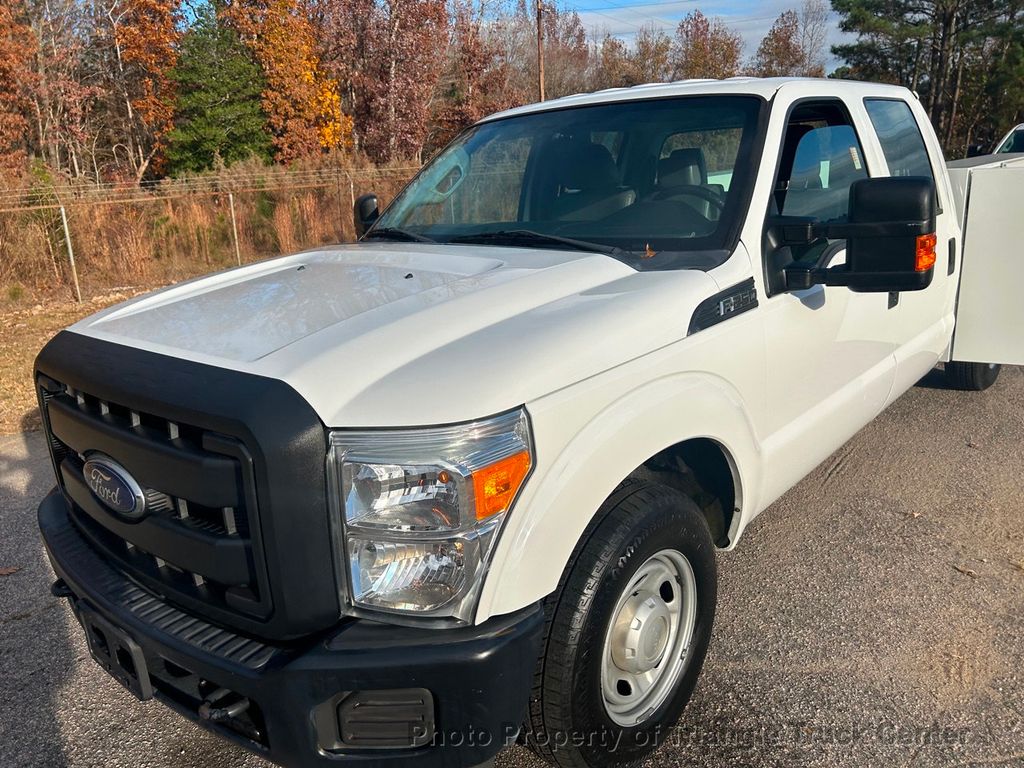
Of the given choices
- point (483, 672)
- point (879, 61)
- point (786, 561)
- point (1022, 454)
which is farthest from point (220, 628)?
point (879, 61)

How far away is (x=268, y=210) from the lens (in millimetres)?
15367

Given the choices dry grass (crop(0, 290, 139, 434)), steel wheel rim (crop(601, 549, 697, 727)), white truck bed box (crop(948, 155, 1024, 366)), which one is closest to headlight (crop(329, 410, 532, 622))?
steel wheel rim (crop(601, 549, 697, 727))

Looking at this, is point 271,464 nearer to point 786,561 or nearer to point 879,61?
point 786,561

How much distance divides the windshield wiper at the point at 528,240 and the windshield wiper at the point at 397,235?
18 centimetres

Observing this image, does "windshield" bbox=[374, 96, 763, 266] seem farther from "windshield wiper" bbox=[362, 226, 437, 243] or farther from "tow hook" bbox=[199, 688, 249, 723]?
"tow hook" bbox=[199, 688, 249, 723]

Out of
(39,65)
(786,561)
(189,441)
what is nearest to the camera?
(189,441)

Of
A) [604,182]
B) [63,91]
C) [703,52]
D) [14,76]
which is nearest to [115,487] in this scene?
[604,182]

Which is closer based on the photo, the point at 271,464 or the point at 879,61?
the point at 271,464

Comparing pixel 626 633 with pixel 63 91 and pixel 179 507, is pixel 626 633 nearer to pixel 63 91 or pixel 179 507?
pixel 179 507

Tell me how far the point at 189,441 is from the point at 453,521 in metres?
0.67

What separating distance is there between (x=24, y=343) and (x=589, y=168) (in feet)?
25.3

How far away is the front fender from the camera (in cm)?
188

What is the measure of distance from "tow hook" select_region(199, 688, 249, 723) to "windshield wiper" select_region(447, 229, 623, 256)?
5.84ft

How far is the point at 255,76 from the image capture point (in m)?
25.0
